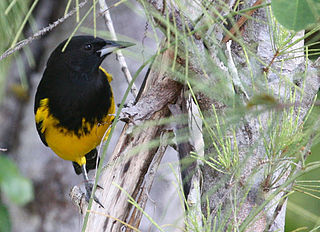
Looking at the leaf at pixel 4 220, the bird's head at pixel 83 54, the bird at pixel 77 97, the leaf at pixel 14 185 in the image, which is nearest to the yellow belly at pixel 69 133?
the bird at pixel 77 97

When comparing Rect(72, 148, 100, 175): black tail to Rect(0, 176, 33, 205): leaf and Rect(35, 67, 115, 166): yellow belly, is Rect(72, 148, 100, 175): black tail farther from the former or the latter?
Rect(0, 176, 33, 205): leaf

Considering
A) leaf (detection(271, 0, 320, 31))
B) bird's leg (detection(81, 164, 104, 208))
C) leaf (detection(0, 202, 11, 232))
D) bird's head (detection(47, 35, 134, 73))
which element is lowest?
bird's leg (detection(81, 164, 104, 208))

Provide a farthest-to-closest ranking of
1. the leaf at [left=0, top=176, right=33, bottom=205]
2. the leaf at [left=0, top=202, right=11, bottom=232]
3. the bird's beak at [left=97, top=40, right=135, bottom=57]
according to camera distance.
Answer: the bird's beak at [left=97, top=40, right=135, bottom=57]
the leaf at [left=0, top=202, right=11, bottom=232]
the leaf at [left=0, top=176, right=33, bottom=205]

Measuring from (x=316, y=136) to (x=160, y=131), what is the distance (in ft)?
1.68

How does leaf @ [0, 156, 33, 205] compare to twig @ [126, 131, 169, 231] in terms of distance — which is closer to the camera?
leaf @ [0, 156, 33, 205]

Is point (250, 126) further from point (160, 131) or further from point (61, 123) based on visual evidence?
point (61, 123)

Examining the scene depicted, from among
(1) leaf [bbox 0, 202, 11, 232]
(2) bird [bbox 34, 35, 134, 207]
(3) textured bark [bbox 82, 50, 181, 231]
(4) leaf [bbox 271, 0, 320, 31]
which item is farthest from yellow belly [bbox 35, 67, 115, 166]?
(4) leaf [bbox 271, 0, 320, 31]

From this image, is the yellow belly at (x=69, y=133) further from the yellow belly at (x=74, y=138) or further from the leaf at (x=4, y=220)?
the leaf at (x=4, y=220)

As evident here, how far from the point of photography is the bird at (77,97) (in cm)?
169

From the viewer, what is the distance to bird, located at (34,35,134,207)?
5.55ft

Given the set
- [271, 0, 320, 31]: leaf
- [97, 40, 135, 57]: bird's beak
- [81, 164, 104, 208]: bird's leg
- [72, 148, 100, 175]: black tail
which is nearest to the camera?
[271, 0, 320, 31]: leaf

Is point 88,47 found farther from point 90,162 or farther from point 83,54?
point 90,162

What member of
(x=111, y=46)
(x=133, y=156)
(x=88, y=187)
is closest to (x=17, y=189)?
(x=133, y=156)

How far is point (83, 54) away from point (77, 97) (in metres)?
0.15
